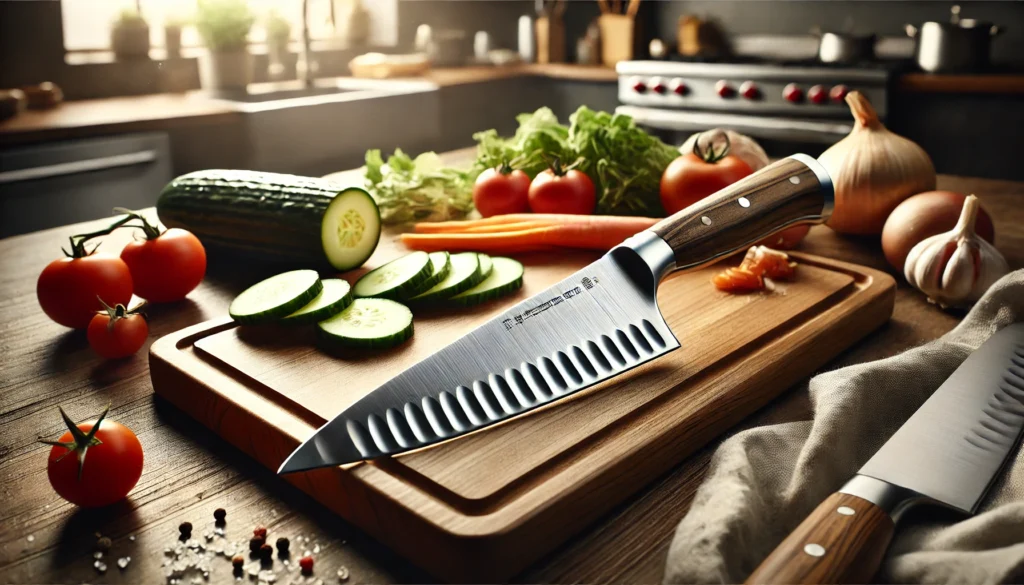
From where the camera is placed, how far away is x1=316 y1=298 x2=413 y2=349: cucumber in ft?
3.43

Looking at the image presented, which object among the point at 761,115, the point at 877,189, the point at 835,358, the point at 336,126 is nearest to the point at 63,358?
the point at 835,358

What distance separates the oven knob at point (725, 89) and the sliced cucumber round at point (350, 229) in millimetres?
2596

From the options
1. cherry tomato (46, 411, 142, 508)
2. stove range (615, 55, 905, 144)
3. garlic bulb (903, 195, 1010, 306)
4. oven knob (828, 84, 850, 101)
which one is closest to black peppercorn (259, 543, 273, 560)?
cherry tomato (46, 411, 142, 508)

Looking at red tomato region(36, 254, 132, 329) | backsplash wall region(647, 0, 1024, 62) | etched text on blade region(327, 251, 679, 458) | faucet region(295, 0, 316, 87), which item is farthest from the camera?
faucet region(295, 0, 316, 87)

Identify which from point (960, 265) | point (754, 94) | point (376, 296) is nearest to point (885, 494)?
point (960, 265)

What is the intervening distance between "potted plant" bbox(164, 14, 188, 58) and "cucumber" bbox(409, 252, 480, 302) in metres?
3.22

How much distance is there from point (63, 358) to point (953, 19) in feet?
12.2

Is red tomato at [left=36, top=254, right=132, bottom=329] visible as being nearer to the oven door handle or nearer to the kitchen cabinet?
the kitchen cabinet

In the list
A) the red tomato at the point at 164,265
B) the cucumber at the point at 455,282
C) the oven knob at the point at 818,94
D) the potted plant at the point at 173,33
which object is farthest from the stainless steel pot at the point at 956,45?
the potted plant at the point at 173,33

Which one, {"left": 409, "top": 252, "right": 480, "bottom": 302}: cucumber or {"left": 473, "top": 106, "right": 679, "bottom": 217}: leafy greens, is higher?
{"left": 473, "top": 106, "right": 679, "bottom": 217}: leafy greens

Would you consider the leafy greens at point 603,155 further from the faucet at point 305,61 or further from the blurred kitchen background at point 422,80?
the faucet at point 305,61

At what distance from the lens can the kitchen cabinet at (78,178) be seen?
2.58 m

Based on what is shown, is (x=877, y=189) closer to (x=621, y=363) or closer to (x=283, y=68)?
(x=621, y=363)

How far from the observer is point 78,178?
8.87 ft
